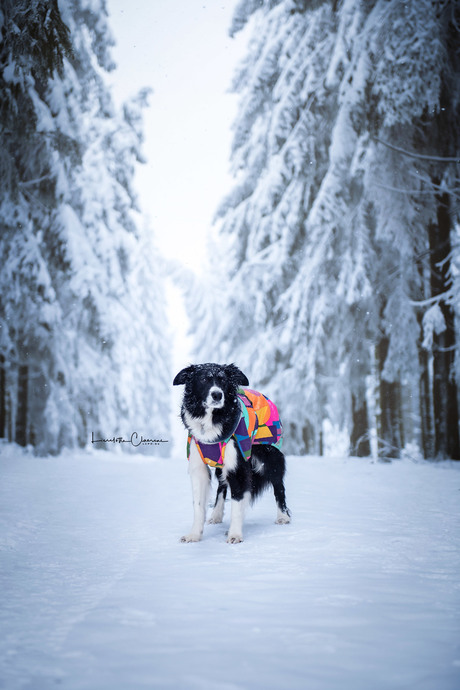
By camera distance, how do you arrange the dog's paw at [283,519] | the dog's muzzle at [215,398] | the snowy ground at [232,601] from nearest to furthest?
the snowy ground at [232,601], the dog's muzzle at [215,398], the dog's paw at [283,519]

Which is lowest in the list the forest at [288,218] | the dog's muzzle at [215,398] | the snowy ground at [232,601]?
the snowy ground at [232,601]

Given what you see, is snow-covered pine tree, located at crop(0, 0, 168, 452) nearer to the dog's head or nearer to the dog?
the dog's head

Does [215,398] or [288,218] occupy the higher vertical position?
[288,218]

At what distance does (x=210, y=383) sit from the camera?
178 inches

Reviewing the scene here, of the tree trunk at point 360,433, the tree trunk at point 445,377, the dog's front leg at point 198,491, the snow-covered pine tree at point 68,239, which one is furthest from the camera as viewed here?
the tree trunk at point 360,433

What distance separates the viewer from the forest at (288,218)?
935cm

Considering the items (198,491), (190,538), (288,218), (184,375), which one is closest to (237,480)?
(198,491)

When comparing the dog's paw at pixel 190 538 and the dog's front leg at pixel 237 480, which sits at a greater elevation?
the dog's front leg at pixel 237 480

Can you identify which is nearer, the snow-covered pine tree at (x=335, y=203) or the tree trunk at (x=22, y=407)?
the snow-covered pine tree at (x=335, y=203)

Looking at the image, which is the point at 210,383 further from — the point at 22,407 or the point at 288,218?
the point at 22,407

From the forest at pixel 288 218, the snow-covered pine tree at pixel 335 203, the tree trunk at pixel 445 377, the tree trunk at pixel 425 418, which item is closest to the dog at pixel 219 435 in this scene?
the forest at pixel 288 218

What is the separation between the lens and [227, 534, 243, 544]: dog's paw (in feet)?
13.6

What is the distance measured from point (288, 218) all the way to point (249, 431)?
1050 cm

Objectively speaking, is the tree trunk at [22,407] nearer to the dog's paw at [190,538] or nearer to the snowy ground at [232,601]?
the snowy ground at [232,601]
